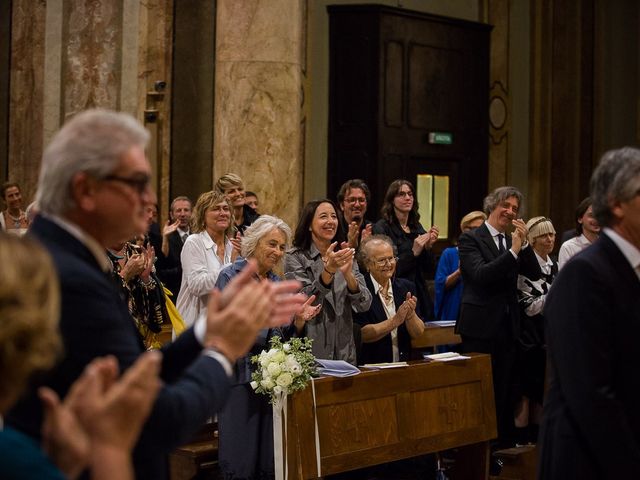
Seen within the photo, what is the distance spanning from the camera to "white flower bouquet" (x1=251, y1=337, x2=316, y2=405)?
5.57 metres

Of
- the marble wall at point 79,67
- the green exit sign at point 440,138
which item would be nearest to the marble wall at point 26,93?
the marble wall at point 79,67

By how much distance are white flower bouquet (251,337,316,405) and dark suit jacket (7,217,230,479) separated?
3190 millimetres

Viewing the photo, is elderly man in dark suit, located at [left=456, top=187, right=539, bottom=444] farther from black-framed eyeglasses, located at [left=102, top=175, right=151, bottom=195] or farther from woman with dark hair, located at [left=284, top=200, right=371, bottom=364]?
black-framed eyeglasses, located at [left=102, top=175, right=151, bottom=195]

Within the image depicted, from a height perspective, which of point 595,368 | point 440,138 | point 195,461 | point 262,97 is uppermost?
point 440,138

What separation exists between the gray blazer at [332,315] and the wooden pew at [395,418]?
30 centimetres

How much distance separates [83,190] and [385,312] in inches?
186

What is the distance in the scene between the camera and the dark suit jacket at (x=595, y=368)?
9.32 feet

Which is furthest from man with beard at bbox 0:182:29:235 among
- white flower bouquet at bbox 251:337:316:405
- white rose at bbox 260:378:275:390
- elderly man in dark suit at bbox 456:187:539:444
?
white rose at bbox 260:378:275:390

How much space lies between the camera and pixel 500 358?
755cm

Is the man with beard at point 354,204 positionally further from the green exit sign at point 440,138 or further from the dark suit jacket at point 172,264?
the green exit sign at point 440,138

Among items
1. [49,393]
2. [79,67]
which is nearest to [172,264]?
[79,67]

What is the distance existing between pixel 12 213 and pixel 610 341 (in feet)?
24.0

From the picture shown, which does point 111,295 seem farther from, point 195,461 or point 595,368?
point 195,461

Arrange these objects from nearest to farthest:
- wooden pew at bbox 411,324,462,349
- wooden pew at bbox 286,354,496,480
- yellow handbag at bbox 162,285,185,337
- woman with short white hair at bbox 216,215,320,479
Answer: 1. wooden pew at bbox 286,354,496,480
2. woman with short white hair at bbox 216,215,320,479
3. yellow handbag at bbox 162,285,185,337
4. wooden pew at bbox 411,324,462,349
